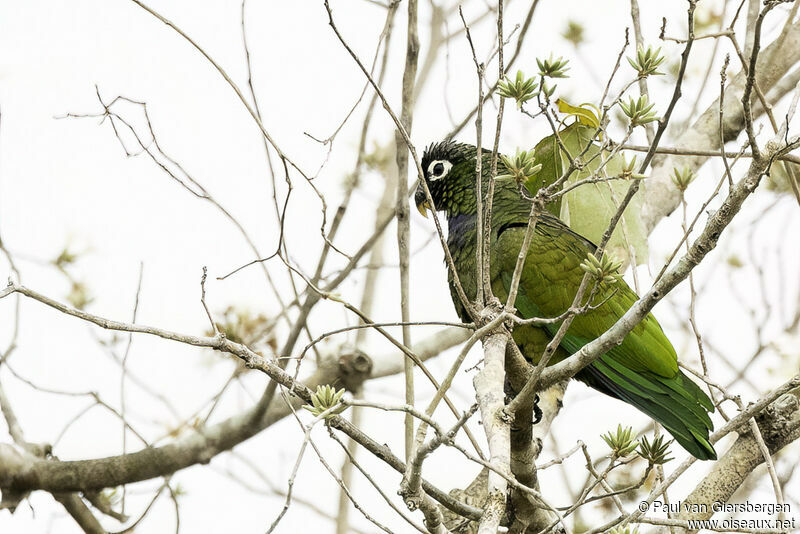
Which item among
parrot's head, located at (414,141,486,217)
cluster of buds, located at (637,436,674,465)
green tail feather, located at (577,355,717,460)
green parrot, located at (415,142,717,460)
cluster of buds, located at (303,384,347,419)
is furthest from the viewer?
parrot's head, located at (414,141,486,217)

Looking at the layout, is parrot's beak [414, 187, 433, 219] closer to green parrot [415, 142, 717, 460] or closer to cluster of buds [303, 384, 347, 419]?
green parrot [415, 142, 717, 460]

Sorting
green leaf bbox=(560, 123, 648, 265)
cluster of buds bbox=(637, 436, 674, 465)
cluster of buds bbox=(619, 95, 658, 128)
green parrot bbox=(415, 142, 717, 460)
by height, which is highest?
green leaf bbox=(560, 123, 648, 265)

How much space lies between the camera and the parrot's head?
12.2 feet

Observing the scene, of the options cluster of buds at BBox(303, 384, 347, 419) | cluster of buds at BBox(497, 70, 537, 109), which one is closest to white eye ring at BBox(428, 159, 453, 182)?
cluster of buds at BBox(497, 70, 537, 109)

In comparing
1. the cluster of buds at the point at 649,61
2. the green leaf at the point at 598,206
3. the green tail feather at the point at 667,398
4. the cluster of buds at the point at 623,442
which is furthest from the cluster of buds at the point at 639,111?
the green tail feather at the point at 667,398

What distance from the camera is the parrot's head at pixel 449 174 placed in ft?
12.2

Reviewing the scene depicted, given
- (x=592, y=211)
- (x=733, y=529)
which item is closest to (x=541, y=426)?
(x=592, y=211)

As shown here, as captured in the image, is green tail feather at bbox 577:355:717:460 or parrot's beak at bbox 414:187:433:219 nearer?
green tail feather at bbox 577:355:717:460

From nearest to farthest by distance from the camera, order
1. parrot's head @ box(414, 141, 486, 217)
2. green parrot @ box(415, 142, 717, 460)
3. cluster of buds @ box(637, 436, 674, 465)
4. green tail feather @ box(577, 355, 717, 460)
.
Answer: cluster of buds @ box(637, 436, 674, 465) → green tail feather @ box(577, 355, 717, 460) → green parrot @ box(415, 142, 717, 460) → parrot's head @ box(414, 141, 486, 217)

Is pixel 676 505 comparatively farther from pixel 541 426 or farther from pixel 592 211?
pixel 592 211

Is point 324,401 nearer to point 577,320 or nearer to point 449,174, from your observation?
point 577,320

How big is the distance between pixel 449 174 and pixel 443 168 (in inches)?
1.7

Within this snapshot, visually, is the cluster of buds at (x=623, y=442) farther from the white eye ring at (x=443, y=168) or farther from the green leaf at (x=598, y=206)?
the white eye ring at (x=443, y=168)

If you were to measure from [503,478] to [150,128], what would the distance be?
218 cm
